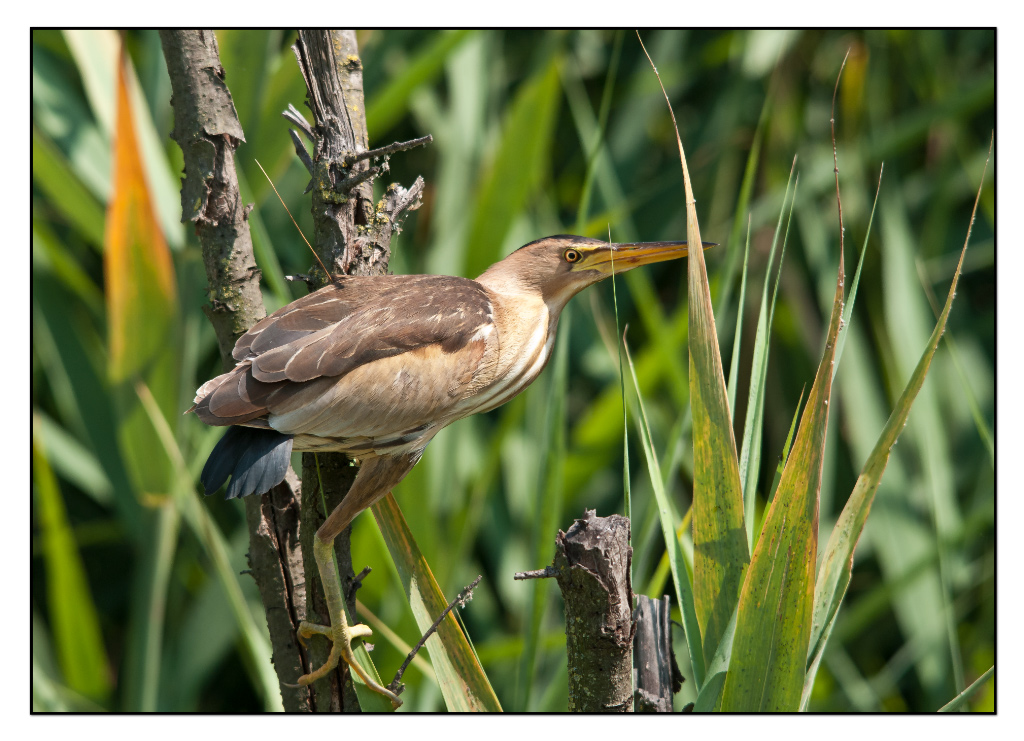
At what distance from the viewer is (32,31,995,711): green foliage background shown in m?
1.43

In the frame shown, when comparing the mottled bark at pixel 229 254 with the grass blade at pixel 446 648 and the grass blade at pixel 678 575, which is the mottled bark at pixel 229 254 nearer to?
the grass blade at pixel 446 648

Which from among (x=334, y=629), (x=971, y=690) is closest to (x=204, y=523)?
(x=334, y=629)

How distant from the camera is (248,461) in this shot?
2.72 feet

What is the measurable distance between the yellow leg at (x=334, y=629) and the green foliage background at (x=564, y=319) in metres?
0.29

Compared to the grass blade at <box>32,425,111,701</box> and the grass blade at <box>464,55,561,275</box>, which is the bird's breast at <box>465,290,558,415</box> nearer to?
the grass blade at <box>464,55,561,275</box>

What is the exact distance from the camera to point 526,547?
1.86m

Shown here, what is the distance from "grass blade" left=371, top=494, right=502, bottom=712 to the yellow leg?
0.07 metres

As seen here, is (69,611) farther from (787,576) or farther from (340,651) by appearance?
(787,576)

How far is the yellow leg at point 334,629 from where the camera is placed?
0.89 meters

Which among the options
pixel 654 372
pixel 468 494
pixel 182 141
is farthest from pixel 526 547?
pixel 182 141

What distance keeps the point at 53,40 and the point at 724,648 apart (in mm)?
1547

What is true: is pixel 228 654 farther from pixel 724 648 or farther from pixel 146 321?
pixel 724 648

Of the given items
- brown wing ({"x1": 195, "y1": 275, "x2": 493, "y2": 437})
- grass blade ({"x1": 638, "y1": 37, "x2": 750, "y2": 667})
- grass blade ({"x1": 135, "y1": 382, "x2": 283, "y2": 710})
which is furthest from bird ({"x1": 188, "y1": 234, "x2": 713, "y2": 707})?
grass blade ({"x1": 135, "y1": 382, "x2": 283, "y2": 710})

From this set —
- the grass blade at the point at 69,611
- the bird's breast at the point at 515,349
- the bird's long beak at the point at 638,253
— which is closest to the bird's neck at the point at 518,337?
the bird's breast at the point at 515,349
